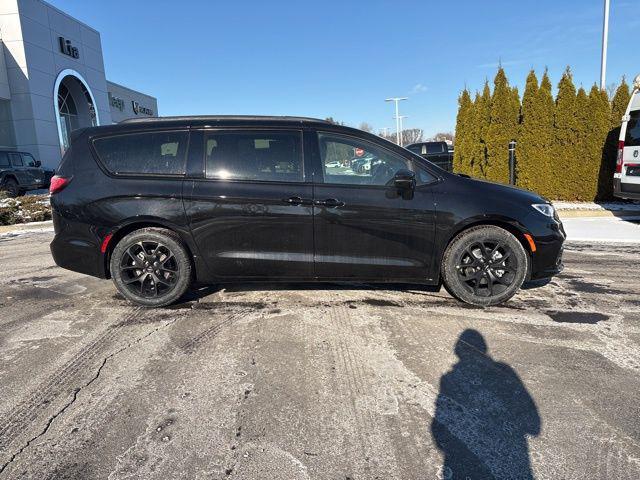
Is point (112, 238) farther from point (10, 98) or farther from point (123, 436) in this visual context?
point (10, 98)

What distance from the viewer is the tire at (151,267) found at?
4.07 metres

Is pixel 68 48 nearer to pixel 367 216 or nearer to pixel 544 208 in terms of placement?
pixel 367 216

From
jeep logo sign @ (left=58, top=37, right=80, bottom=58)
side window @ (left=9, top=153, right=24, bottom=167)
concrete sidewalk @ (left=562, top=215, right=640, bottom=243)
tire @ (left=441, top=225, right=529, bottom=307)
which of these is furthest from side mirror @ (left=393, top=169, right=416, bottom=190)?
jeep logo sign @ (left=58, top=37, right=80, bottom=58)

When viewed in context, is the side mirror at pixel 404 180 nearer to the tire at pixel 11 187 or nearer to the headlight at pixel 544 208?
the headlight at pixel 544 208

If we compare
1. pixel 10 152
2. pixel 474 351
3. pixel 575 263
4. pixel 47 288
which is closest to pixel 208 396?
pixel 474 351

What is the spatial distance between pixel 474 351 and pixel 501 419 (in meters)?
0.85

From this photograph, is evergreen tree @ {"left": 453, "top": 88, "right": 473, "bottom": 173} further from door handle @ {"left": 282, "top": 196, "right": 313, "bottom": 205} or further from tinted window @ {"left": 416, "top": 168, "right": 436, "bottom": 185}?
door handle @ {"left": 282, "top": 196, "right": 313, "bottom": 205}

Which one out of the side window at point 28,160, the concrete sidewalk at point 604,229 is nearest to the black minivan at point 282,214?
the concrete sidewalk at point 604,229

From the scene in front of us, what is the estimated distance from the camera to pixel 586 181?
1213cm

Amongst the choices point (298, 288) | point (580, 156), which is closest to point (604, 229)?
point (580, 156)

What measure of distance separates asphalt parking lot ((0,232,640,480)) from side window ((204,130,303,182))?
4.34 feet

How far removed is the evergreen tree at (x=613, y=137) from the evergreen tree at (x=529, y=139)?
1.71m

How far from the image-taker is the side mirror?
386 cm

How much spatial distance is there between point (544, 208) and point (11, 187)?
63.7 feet
